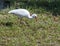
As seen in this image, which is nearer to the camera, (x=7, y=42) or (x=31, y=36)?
(x=7, y=42)

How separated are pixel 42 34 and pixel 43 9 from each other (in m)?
2.18

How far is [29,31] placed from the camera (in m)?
6.90

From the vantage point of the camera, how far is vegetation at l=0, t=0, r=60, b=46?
20.6ft

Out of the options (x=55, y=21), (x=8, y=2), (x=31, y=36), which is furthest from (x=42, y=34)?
(x=8, y=2)

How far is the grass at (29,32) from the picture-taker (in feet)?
20.5

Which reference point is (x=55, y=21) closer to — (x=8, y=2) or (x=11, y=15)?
(x=11, y=15)

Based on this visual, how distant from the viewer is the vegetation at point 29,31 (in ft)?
20.6

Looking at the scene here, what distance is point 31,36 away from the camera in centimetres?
659

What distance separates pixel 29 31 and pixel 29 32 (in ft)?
0.18

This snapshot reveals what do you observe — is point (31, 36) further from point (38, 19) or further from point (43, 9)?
point (43, 9)

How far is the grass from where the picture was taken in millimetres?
6254

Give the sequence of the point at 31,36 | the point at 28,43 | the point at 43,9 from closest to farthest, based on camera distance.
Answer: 1. the point at 28,43
2. the point at 31,36
3. the point at 43,9

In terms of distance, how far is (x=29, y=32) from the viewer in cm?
685

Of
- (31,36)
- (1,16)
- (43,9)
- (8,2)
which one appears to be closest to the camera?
(31,36)
